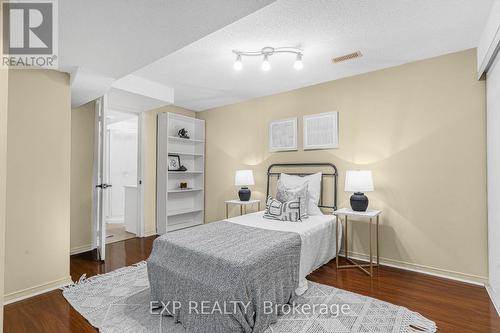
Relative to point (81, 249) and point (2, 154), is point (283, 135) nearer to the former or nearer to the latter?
point (2, 154)

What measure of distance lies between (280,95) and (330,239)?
94.5 inches

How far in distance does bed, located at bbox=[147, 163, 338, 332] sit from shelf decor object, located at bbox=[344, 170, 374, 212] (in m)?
0.69

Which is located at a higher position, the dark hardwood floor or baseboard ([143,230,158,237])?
baseboard ([143,230,158,237])

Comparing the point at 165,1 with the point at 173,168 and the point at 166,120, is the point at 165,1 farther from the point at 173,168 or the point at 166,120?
the point at 173,168

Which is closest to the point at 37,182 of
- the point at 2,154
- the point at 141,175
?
the point at 2,154

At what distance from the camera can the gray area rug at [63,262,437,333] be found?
6.30 feet

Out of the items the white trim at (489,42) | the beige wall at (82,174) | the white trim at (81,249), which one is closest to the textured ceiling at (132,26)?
the beige wall at (82,174)

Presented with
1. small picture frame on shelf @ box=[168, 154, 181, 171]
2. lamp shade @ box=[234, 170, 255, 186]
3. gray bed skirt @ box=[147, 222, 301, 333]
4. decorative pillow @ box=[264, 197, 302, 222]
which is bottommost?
gray bed skirt @ box=[147, 222, 301, 333]

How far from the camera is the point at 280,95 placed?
423 cm

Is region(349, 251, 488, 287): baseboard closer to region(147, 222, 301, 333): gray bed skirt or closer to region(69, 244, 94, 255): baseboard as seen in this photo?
region(147, 222, 301, 333): gray bed skirt

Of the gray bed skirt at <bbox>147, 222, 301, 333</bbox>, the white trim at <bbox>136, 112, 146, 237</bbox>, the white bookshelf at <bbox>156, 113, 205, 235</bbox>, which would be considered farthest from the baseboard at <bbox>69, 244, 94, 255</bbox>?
the gray bed skirt at <bbox>147, 222, 301, 333</bbox>

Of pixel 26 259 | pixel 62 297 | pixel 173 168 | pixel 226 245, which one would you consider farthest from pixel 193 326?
pixel 173 168

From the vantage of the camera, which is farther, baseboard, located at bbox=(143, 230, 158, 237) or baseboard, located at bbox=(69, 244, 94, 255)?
baseboard, located at bbox=(143, 230, 158, 237)

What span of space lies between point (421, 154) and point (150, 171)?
4.17 metres
